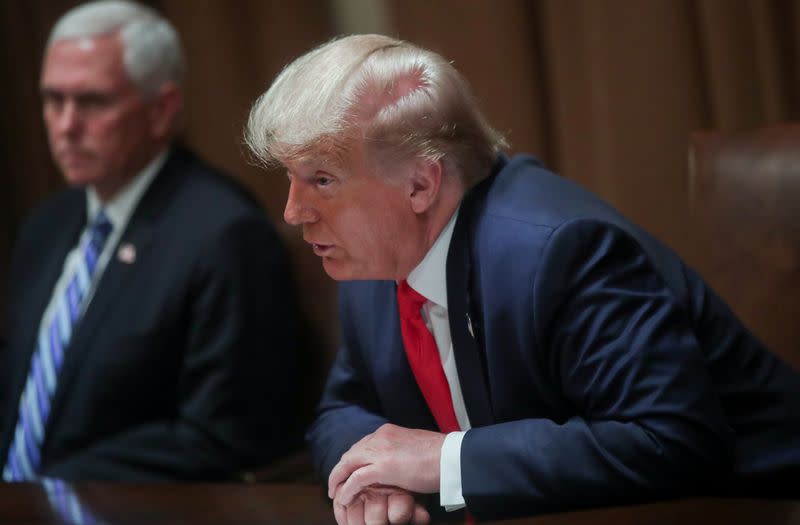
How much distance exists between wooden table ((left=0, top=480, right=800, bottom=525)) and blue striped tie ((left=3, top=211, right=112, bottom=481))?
808mm

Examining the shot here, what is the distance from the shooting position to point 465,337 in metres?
1.45

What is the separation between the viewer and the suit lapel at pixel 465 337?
57.0 inches

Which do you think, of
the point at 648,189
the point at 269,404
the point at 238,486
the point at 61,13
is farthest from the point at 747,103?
the point at 61,13

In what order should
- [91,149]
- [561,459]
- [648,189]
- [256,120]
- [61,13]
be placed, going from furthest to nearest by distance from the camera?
1. [61,13]
2. [91,149]
3. [648,189]
4. [256,120]
5. [561,459]

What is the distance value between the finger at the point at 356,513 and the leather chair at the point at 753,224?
31.4 inches

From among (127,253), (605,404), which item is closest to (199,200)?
(127,253)

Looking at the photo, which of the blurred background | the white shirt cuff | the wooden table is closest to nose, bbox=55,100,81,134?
the blurred background

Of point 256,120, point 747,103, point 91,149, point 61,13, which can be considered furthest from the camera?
point 61,13

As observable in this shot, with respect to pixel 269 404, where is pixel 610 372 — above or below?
above

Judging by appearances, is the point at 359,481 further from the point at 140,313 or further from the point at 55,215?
the point at 55,215

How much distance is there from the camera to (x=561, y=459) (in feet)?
4.27

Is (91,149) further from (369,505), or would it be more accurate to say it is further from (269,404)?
(369,505)

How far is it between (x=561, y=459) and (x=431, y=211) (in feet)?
1.29

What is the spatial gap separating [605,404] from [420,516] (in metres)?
0.27
